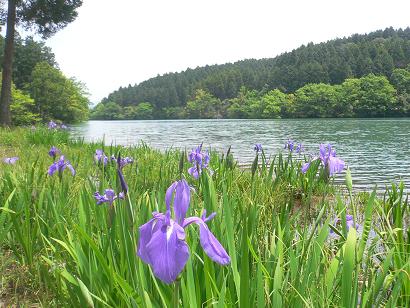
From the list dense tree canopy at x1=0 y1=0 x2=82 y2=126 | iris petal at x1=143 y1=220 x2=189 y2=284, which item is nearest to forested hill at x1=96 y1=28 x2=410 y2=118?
dense tree canopy at x1=0 y1=0 x2=82 y2=126

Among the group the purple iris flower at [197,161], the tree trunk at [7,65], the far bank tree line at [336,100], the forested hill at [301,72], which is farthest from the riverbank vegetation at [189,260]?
the forested hill at [301,72]

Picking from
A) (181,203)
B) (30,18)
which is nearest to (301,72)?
(30,18)

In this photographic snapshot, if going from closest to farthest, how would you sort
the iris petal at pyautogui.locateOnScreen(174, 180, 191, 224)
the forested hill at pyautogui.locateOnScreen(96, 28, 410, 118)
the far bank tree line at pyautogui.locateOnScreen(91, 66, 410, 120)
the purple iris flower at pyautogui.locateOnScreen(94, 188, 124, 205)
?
the iris petal at pyautogui.locateOnScreen(174, 180, 191, 224), the purple iris flower at pyautogui.locateOnScreen(94, 188, 124, 205), the far bank tree line at pyautogui.locateOnScreen(91, 66, 410, 120), the forested hill at pyautogui.locateOnScreen(96, 28, 410, 118)

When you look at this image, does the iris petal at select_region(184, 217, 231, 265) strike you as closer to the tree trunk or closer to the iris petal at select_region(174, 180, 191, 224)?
the iris petal at select_region(174, 180, 191, 224)

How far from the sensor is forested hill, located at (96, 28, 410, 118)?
3656 inches

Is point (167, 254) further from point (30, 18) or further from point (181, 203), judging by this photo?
point (30, 18)

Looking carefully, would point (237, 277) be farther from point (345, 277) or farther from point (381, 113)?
point (381, 113)

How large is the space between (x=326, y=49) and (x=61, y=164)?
107951 mm

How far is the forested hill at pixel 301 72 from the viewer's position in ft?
305

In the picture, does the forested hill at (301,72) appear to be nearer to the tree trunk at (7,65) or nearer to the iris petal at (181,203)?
the tree trunk at (7,65)

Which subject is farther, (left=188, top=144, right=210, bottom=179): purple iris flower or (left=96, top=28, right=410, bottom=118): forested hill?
(left=96, top=28, right=410, bottom=118): forested hill

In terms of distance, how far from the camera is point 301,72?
9794cm

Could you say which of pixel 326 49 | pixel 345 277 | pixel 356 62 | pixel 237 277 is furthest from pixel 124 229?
pixel 326 49

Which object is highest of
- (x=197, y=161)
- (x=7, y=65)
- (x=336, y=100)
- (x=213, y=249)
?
(x=7, y=65)
